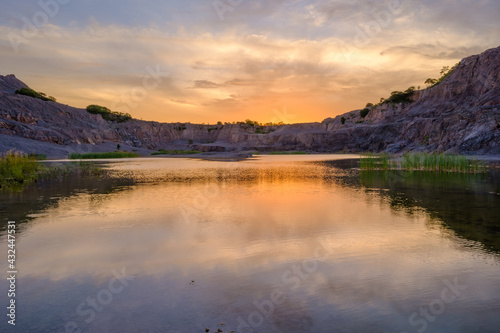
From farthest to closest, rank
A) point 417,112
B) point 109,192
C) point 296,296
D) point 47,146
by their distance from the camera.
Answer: point 417,112 → point 47,146 → point 109,192 → point 296,296

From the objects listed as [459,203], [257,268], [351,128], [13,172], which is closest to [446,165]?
[459,203]

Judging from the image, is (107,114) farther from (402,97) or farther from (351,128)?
(402,97)

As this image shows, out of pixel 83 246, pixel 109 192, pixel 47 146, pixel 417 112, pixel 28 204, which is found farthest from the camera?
pixel 417 112

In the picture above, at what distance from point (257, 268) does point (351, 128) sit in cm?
10858

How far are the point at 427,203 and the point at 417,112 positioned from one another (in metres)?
86.0

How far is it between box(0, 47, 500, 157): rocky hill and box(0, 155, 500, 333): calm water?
4399cm

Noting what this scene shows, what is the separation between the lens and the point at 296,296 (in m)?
6.27

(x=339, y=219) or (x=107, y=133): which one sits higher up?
(x=107, y=133)

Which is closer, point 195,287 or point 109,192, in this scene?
point 195,287

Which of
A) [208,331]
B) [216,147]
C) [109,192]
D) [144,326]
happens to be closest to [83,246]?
[144,326]

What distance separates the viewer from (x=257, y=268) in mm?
7676

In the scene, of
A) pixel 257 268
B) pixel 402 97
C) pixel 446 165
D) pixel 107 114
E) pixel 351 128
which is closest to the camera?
pixel 257 268

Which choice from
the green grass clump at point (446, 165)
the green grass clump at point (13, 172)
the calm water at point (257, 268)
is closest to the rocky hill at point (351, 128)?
the green grass clump at point (446, 165)

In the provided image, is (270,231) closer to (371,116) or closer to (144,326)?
(144,326)
